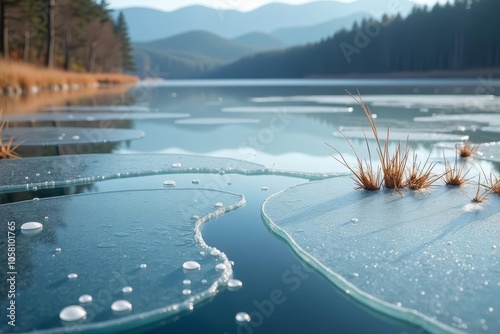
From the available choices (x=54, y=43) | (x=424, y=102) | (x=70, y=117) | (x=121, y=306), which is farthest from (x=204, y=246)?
(x=54, y=43)

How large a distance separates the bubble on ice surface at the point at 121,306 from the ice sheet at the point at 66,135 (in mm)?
4452

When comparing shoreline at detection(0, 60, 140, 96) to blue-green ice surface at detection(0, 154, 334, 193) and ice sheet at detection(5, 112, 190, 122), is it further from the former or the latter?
blue-green ice surface at detection(0, 154, 334, 193)

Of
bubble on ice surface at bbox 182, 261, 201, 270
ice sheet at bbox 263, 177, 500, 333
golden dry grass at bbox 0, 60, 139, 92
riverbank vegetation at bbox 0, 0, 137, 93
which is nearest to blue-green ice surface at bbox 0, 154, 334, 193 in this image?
ice sheet at bbox 263, 177, 500, 333

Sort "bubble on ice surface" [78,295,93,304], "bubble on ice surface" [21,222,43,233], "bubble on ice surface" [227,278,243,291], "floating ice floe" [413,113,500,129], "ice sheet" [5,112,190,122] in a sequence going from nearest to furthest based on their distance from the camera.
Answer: "bubble on ice surface" [78,295,93,304] < "bubble on ice surface" [227,278,243,291] < "bubble on ice surface" [21,222,43,233] < "floating ice floe" [413,113,500,129] < "ice sheet" [5,112,190,122]

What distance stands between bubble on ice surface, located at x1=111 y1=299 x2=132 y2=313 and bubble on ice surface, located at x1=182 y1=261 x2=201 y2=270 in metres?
0.37

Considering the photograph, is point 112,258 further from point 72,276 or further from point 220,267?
point 220,267

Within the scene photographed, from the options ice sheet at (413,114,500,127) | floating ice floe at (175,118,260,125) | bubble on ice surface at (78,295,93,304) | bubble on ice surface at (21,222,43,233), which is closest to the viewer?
bubble on ice surface at (78,295,93,304)

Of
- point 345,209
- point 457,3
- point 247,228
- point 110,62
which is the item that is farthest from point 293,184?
point 457,3

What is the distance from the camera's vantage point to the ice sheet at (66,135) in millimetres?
5766

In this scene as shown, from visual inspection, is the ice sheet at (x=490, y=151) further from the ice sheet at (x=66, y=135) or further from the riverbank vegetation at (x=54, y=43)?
the riverbank vegetation at (x=54, y=43)

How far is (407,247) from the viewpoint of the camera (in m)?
2.19

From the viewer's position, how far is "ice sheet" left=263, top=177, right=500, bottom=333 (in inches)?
64.8

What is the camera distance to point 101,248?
2.21m

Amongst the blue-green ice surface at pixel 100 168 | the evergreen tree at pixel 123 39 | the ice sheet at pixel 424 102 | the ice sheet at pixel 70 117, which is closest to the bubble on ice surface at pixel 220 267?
the blue-green ice surface at pixel 100 168
